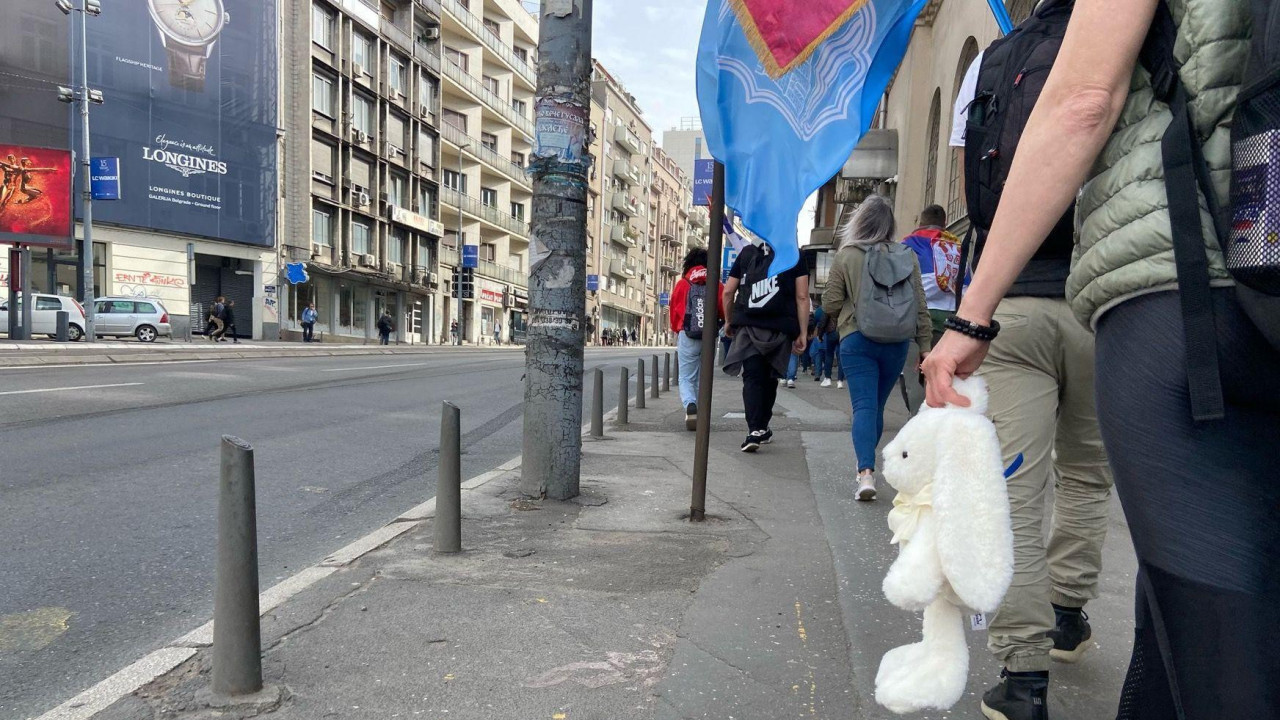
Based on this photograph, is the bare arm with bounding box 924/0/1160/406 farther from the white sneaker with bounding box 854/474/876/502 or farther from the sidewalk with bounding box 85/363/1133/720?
the white sneaker with bounding box 854/474/876/502

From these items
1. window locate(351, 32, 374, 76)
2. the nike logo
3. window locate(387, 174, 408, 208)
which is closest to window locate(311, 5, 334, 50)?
window locate(351, 32, 374, 76)

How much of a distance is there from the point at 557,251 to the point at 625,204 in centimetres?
7277

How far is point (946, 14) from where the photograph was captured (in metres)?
14.7

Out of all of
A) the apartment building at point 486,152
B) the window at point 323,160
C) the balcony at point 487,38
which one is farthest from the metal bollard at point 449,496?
the balcony at point 487,38

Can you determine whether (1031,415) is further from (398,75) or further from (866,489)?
Result: (398,75)

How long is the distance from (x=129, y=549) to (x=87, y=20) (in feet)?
113

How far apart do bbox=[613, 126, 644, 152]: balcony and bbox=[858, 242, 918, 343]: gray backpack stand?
7164cm

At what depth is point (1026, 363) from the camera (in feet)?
7.41

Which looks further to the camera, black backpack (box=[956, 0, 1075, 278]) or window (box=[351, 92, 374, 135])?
window (box=[351, 92, 374, 135])

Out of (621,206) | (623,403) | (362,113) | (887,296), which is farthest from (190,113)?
(621,206)

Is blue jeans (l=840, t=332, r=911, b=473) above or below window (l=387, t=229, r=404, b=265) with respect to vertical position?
below

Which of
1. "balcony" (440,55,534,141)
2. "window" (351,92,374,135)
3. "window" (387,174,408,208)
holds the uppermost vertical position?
"balcony" (440,55,534,141)

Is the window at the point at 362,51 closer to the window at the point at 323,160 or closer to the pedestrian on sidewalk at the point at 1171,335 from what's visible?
the window at the point at 323,160

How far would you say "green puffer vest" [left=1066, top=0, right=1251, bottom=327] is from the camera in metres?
1.16
